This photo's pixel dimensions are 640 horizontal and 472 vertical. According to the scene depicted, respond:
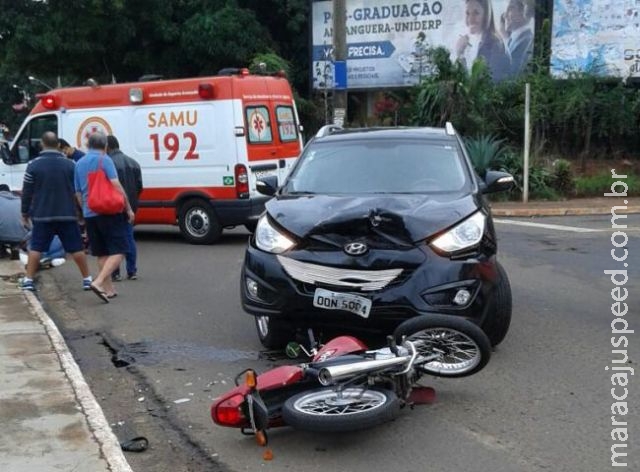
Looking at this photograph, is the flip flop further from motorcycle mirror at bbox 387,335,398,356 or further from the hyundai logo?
motorcycle mirror at bbox 387,335,398,356

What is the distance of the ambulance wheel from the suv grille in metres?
6.83

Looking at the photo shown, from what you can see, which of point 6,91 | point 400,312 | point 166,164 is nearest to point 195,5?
point 166,164

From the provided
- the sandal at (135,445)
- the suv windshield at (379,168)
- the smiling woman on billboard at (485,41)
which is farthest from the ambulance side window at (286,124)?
the smiling woman on billboard at (485,41)

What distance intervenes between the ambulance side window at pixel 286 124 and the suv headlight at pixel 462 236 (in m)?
7.27

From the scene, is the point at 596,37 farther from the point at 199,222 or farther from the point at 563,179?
the point at 199,222

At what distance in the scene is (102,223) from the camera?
8.42m

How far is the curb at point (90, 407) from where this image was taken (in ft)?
13.8

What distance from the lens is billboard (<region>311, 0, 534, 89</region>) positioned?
66.4 feet

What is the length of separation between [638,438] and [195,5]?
20.3 metres

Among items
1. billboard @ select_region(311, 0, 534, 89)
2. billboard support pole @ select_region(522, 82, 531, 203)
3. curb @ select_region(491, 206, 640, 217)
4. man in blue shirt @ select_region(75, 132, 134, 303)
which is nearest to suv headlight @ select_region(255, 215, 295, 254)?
man in blue shirt @ select_region(75, 132, 134, 303)

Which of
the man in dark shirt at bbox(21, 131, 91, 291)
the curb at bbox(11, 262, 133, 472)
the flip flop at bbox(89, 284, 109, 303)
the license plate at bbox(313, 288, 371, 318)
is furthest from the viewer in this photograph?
the man in dark shirt at bbox(21, 131, 91, 291)

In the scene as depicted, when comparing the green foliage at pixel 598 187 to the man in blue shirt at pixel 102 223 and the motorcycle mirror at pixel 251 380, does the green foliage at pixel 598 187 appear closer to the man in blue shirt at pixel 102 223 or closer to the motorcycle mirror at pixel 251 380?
the man in blue shirt at pixel 102 223

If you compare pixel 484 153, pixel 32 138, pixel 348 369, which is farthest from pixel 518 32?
pixel 348 369

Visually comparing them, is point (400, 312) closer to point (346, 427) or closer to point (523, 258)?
point (346, 427)
